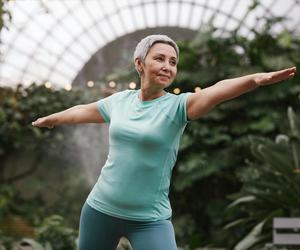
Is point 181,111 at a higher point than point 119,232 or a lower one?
higher

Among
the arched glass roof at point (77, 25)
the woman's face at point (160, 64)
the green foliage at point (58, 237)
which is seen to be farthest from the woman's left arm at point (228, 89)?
the arched glass roof at point (77, 25)

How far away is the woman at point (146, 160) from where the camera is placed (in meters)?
2.26

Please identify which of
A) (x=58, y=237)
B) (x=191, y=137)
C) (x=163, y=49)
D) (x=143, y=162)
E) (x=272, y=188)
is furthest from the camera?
(x=191, y=137)

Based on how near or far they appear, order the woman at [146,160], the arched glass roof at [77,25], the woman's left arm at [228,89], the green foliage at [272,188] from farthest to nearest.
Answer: the arched glass roof at [77,25] → the green foliage at [272,188] → the woman at [146,160] → the woman's left arm at [228,89]

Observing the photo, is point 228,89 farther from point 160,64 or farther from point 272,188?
point 272,188

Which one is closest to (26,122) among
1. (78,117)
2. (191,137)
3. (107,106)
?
(191,137)

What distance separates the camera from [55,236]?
7.11 m

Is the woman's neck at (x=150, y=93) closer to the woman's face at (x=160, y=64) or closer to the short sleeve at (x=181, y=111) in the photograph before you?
the woman's face at (x=160, y=64)

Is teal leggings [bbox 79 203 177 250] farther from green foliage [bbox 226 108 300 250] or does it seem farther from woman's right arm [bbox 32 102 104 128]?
green foliage [bbox 226 108 300 250]

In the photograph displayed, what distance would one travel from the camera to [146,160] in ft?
7.41

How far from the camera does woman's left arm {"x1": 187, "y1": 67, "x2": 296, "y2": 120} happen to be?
207 cm

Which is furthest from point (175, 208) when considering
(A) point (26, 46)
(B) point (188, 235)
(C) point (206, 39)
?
(A) point (26, 46)

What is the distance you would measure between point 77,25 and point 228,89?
15610mm

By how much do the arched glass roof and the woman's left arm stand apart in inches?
576
